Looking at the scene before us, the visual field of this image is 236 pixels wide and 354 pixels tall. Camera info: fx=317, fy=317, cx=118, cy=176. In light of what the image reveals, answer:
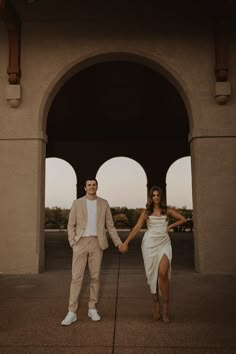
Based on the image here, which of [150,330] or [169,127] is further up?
[169,127]

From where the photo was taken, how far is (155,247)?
3932 millimetres

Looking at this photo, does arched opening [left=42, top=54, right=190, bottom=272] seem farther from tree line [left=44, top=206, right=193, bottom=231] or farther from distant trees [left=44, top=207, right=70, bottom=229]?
distant trees [left=44, top=207, right=70, bottom=229]

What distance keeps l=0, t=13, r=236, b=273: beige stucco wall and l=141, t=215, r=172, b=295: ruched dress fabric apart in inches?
122

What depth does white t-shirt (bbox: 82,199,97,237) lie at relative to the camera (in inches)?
157

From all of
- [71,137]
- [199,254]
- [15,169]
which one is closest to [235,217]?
[199,254]

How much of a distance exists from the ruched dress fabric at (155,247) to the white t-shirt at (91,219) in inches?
26.7

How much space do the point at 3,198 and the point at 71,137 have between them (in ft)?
35.5

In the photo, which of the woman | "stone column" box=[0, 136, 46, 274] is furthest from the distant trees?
the woman

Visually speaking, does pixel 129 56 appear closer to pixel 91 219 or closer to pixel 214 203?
pixel 214 203

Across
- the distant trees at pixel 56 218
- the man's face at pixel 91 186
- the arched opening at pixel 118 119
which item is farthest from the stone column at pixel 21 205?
the distant trees at pixel 56 218

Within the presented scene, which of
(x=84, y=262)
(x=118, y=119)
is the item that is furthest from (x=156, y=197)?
(x=118, y=119)

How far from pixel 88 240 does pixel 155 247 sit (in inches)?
33.1

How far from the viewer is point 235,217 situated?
676 cm

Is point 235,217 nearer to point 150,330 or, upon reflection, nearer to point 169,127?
point 150,330
